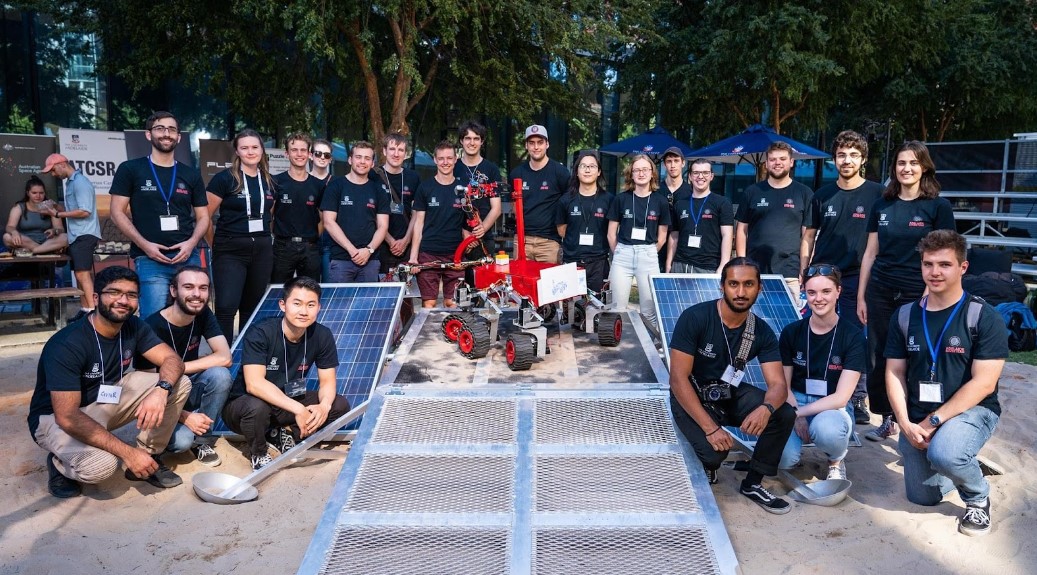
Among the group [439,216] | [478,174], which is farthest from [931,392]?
[439,216]

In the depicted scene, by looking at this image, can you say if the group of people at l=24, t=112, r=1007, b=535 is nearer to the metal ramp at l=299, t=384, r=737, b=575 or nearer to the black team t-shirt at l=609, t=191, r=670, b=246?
the black team t-shirt at l=609, t=191, r=670, b=246

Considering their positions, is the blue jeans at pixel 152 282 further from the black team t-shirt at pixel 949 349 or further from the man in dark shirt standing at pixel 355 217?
the black team t-shirt at pixel 949 349

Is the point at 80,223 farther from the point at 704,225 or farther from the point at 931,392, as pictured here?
the point at 931,392

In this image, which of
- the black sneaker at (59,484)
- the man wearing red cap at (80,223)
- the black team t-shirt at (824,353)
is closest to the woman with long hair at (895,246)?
the black team t-shirt at (824,353)

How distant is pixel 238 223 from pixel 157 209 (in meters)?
0.54

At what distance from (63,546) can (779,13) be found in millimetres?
11735

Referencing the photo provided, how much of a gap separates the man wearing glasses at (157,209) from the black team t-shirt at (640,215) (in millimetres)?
3159

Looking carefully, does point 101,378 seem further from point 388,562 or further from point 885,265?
point 885,265

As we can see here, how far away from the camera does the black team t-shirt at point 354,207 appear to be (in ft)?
18.8

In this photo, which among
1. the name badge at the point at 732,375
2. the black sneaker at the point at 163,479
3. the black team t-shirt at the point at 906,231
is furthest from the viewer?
the black team t-shirt at the point at 906,231

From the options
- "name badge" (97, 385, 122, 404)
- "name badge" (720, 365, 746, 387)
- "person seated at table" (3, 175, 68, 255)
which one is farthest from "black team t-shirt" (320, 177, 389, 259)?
"person seated at table" (3, 175, 68, 255)

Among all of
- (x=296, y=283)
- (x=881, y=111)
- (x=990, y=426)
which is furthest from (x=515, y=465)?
(x=881, y=111)

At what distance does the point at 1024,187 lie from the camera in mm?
10656

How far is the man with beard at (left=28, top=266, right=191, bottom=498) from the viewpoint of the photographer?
3652 mm
